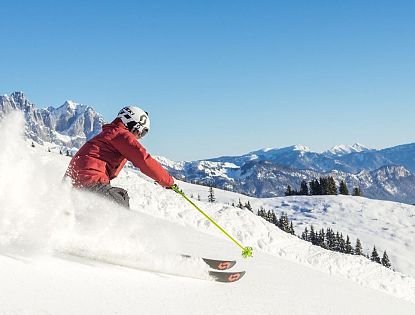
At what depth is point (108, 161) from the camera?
689cm

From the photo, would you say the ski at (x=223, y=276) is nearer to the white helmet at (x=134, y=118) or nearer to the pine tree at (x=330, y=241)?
the white helmet at (x=134, y=118)

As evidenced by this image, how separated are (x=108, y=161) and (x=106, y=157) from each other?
8 cm

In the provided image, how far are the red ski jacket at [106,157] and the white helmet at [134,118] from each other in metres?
0.23

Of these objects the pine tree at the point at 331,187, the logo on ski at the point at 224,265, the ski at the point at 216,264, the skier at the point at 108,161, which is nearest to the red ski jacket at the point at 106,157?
the skier at the point at 108,161

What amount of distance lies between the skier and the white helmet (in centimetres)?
13

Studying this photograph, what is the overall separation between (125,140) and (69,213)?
134 cm

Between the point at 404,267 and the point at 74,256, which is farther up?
the point at 74,256

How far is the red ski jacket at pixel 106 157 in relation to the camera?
263 inches

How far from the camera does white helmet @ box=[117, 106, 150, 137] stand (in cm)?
717

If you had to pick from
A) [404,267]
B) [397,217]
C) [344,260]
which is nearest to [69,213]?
[344,260]

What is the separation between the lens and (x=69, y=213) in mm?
6305

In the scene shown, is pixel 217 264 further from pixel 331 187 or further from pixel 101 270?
pixel 331 187

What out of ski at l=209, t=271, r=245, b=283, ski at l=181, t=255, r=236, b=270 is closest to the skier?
ski at l=181, t=255, r=236, b=270

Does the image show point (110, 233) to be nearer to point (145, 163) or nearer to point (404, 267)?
point (145, 163)
